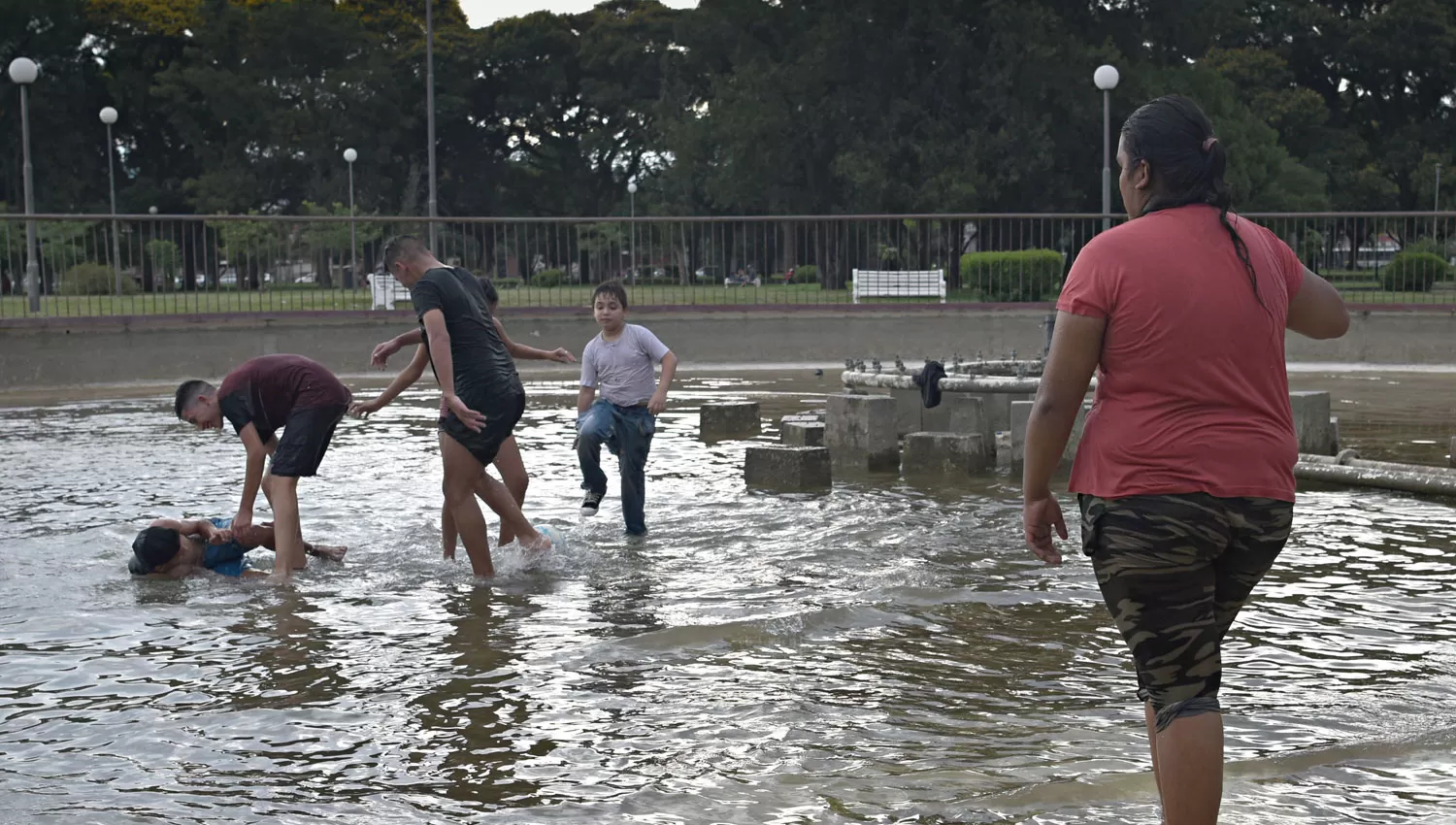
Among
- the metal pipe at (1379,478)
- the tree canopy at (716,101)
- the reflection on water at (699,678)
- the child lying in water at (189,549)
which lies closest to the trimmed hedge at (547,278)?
the reflection on water at (699,678)

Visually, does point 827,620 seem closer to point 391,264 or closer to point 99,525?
point 391,264

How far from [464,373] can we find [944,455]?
5.47 metres

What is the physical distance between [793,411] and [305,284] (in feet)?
31.8

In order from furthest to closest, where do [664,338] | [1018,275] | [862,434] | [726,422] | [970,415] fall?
[1018,275], [664,338], [726,422], [970,415], [862,434]

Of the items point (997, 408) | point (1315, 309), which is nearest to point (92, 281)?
point (997, 408)

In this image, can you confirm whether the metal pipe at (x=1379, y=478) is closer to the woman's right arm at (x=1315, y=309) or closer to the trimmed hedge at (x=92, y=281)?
the woman's right arm at (x=1315, y=309)

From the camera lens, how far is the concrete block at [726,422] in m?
15.6

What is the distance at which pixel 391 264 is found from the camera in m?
8.10

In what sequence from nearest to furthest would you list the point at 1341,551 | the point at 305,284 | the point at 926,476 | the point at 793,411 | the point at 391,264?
the point at 391,264, the point at 1341,551, the point at 926,476, the point at 793,411, the point at 305,284

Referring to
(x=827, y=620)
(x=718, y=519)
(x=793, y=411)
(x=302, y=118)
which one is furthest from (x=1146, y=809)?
(x=302, y=118)

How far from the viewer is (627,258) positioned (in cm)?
2639

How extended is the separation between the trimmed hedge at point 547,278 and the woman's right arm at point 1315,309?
827 inches

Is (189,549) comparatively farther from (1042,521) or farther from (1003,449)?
(1003,449)

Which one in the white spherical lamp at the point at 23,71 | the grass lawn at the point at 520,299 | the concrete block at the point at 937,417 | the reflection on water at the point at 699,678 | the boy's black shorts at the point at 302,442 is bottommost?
the reflection on water at the point at 699,678
